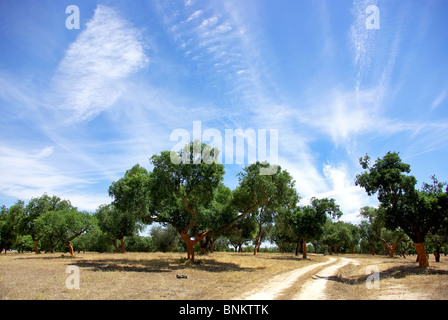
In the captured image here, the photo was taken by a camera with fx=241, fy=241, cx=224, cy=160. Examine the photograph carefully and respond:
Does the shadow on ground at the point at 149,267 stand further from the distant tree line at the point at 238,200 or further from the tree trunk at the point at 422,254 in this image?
the tree trunk at the point at 422,254

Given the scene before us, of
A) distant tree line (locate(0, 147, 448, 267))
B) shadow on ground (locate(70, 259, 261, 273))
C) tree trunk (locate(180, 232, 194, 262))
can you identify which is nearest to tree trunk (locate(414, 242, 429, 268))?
distant tree line (locate(0, 147, 448, 267))

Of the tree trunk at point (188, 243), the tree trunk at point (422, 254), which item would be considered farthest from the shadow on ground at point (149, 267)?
the tree trunk at point (422, 254)

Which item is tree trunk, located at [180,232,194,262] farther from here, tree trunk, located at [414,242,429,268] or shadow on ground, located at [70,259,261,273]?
tree trunk, located at [414,242,429,268]

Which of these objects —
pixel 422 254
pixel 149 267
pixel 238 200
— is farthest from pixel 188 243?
pixel 422 254

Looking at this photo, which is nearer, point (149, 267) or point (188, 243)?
point (149, 267)

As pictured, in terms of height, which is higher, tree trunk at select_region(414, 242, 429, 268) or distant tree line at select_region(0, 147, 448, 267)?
distant tree line at select_region(0, 147, 448, 267)

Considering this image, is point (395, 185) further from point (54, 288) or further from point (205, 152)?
point (54, 288)

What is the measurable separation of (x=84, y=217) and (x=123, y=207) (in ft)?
69.5

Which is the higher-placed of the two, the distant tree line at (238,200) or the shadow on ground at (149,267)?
the distant tree line at (238,200)

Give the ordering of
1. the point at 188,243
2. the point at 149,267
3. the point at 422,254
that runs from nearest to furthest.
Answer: the point at 422,254, the point at 149,267, the point at 188,243

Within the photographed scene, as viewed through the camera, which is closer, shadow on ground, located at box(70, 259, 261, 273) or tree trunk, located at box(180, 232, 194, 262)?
shadow on ground, located at box(70, 259, 261, 273)

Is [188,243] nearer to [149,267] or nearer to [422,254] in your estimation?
[149,267]

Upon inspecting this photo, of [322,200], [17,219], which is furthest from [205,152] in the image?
[17,219]

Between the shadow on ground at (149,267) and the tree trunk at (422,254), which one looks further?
the tree trunk at (422,254)
